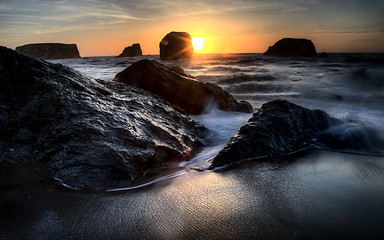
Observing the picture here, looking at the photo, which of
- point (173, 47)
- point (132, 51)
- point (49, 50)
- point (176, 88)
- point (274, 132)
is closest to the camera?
point (274, 132)

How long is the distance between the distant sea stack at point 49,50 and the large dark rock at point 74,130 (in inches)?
4779

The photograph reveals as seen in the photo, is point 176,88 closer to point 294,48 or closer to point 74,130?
point 74,130

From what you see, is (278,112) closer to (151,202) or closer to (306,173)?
(306,173)

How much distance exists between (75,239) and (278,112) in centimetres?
252

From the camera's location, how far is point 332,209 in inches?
61.3

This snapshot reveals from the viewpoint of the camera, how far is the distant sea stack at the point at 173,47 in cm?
5512

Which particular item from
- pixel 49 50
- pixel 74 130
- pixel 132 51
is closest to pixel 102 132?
pixel 74 130

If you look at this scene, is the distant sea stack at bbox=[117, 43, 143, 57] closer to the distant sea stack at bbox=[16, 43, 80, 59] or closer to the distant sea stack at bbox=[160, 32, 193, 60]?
the distant sea stack at bbox=[160, 32, 193, 60]

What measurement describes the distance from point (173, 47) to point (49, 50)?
78.9m

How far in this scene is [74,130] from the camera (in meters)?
2.09

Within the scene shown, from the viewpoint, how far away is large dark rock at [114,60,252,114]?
14.2 ft

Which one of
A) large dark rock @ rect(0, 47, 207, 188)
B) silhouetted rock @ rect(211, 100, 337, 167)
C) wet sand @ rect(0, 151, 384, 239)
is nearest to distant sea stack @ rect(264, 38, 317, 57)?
silhouetted rock @ rect(211, 100, 337, 167)

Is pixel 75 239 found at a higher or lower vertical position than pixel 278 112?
lower

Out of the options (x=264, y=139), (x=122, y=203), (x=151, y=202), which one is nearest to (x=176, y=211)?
(x=151, y=202)
